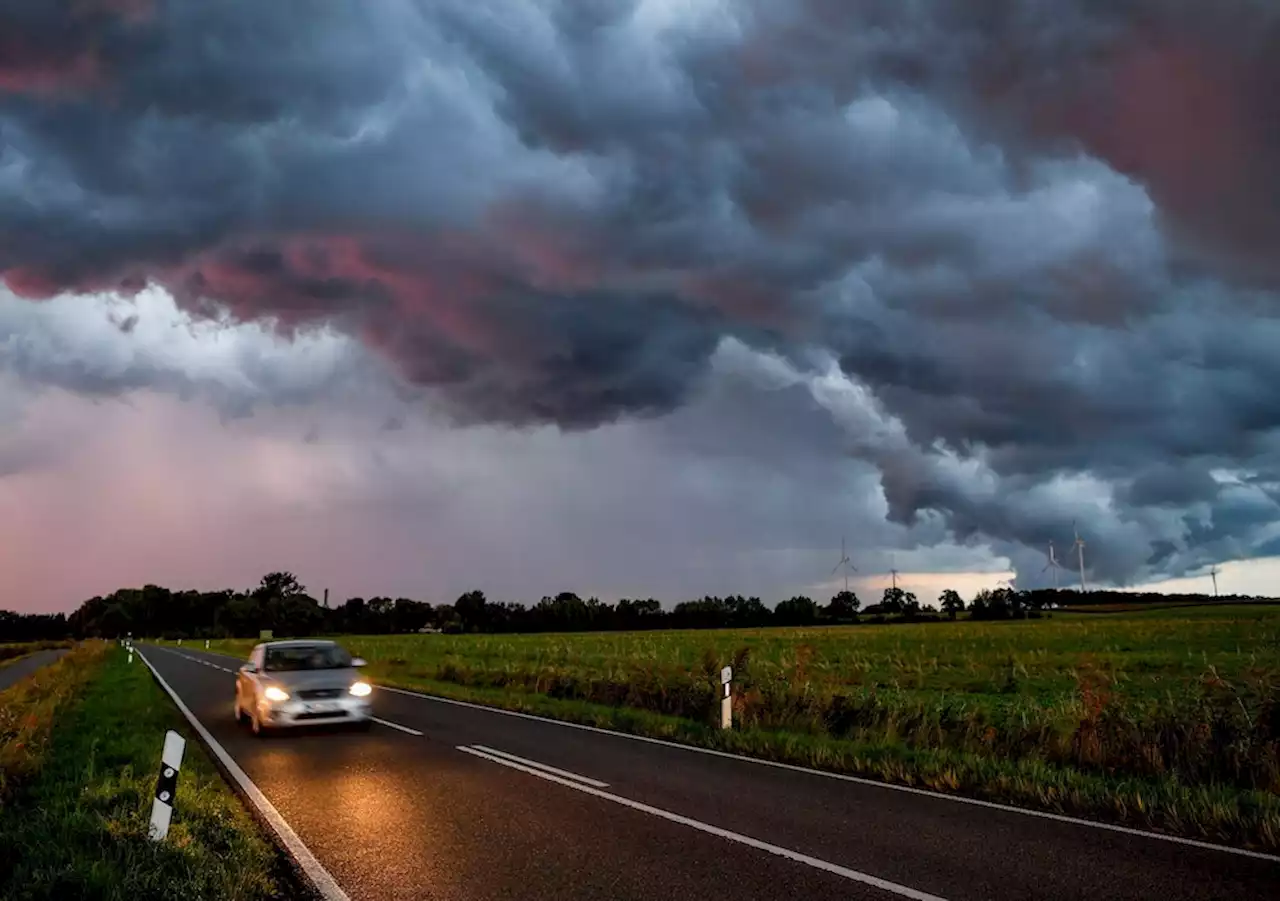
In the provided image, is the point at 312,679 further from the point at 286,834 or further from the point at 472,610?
the point at 472,610

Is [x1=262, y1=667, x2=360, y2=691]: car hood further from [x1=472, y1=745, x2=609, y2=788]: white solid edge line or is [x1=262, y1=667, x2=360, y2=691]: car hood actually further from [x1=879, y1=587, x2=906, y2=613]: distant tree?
[x1=879, y1=587, x2=906, y2=613]: distant tree

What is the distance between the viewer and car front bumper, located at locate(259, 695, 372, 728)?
1533cm

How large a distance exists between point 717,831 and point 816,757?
4.66 metres

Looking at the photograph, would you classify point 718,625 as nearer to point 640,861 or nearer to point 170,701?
point 170,701

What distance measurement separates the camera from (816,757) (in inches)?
494

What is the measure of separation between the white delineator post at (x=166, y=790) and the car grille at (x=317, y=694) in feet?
26.8

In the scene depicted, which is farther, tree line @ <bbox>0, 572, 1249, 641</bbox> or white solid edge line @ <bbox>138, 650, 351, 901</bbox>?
Result: tree line @ <bbox>0, 572, 1249, 641</bbox>

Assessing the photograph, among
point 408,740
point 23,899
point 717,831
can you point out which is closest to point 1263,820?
point 717,831

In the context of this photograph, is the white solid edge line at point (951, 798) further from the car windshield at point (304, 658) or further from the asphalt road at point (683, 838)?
the car windshield at point (304, 658)

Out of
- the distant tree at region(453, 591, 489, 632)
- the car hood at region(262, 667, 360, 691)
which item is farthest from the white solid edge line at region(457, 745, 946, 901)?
the distant tree at region(453, 591, 489, 632)

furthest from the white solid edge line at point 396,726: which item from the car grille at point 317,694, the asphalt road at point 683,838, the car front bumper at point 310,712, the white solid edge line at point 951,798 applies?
the asphalt road at point 683,838

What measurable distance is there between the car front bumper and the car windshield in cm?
98

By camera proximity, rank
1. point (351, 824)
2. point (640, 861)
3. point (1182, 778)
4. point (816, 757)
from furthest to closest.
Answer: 1. point (816, 757)
2. point (1182, 778)
3. point (351, 824)
4. point (640, 861)

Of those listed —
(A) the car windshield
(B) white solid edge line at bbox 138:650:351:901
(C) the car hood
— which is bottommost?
(B) white solid edge line at bbox 138:650:351:901
